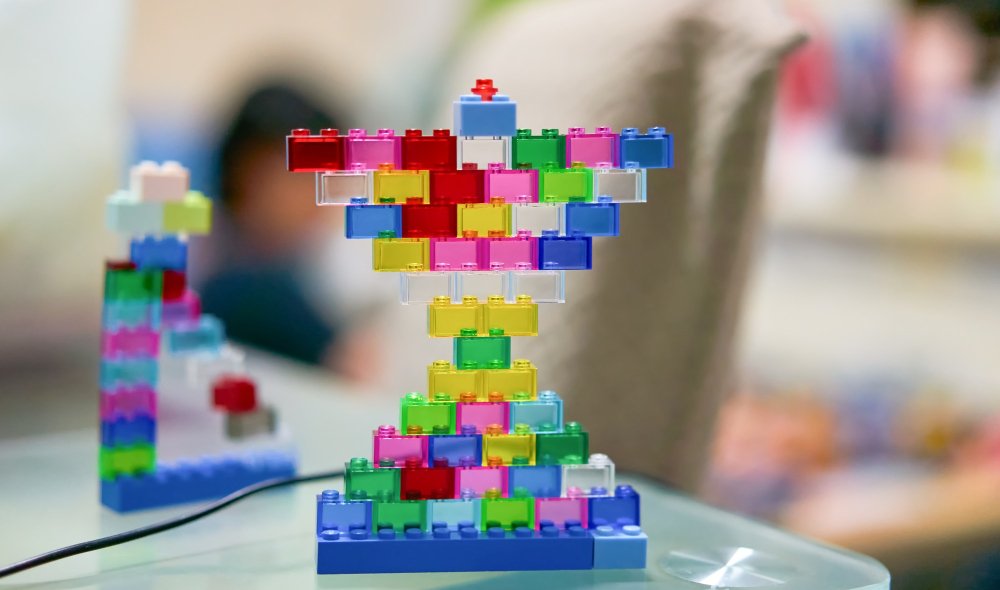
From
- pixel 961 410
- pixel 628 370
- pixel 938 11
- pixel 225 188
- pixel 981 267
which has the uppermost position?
pixel 938 11

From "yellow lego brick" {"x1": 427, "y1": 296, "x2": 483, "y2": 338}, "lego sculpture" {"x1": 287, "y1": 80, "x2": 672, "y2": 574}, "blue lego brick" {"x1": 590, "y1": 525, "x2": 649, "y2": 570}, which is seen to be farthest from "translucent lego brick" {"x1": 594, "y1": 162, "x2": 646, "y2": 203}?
"blue lego brick" {"x1": 590, "y1": 525, "x2": 649, "y2": 570}

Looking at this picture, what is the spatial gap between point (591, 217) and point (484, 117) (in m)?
0.10

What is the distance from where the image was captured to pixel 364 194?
676mm

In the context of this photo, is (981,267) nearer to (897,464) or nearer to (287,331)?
(897,464)

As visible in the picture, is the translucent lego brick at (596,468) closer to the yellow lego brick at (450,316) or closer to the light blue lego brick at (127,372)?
the yellow lego brick at (450,316)

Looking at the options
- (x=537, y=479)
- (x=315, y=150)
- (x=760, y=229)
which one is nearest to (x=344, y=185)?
(x=315, y=150)

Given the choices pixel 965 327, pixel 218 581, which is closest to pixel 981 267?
pixel 965 327

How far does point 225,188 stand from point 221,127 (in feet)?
0.39

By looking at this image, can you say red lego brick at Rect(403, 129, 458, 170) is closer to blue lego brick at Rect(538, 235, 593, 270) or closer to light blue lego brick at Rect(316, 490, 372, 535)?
blue lego brick at Rect(538, 235, 593, 270)

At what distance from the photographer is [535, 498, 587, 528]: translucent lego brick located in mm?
699

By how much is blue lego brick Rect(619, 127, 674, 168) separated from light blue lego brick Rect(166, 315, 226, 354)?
42 cm

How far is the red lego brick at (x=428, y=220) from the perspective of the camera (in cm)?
67

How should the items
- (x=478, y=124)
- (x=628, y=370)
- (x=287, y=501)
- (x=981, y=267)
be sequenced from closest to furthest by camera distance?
1. (x=478, y=124)
2. (x=287, y=501)
3. (x=628, y=370)
4. (x=981, y=267)

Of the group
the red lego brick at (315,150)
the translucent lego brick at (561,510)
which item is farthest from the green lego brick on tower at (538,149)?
the translucent lego brick at (561,510)
